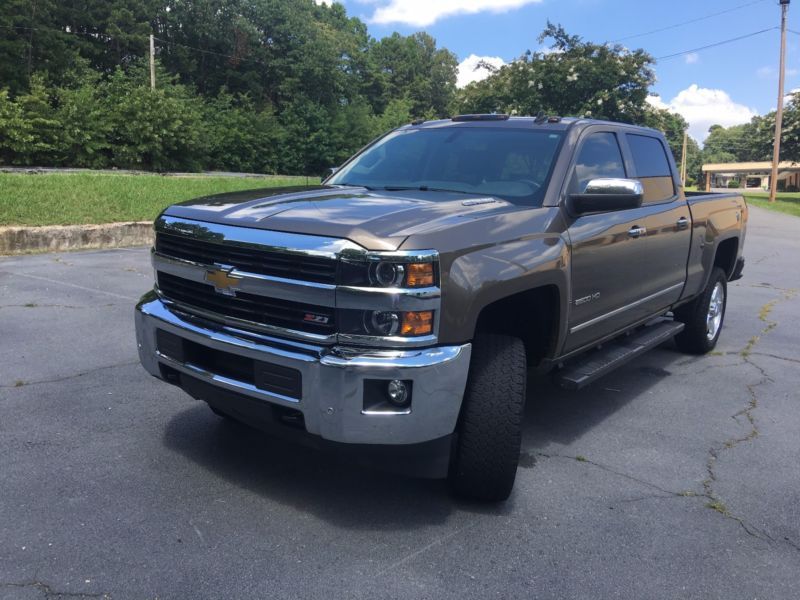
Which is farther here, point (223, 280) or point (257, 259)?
point (223, 280)

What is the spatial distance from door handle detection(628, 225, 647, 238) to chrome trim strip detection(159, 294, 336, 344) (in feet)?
7.85

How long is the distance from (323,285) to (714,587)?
1.98m

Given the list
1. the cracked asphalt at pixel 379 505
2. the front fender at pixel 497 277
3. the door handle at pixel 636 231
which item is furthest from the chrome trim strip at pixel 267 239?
the door handle at pixel 636 231

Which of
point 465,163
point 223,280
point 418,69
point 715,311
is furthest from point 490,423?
point 418,69

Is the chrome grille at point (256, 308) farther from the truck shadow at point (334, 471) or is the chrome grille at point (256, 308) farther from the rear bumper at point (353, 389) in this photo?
the truck shadow at point (334, 471)

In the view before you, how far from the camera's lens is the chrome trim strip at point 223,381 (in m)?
2.91

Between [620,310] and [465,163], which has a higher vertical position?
[465,163]

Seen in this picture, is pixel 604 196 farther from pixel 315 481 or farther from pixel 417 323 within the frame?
pixel 315 481

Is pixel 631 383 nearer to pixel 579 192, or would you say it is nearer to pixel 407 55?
pixel 579 192

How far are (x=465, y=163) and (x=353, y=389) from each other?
2.02 m

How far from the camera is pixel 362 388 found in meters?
2.74

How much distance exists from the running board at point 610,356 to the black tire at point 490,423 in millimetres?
741

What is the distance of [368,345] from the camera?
9.12 ft

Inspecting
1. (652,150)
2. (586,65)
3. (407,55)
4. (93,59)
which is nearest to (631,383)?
(652,150)
